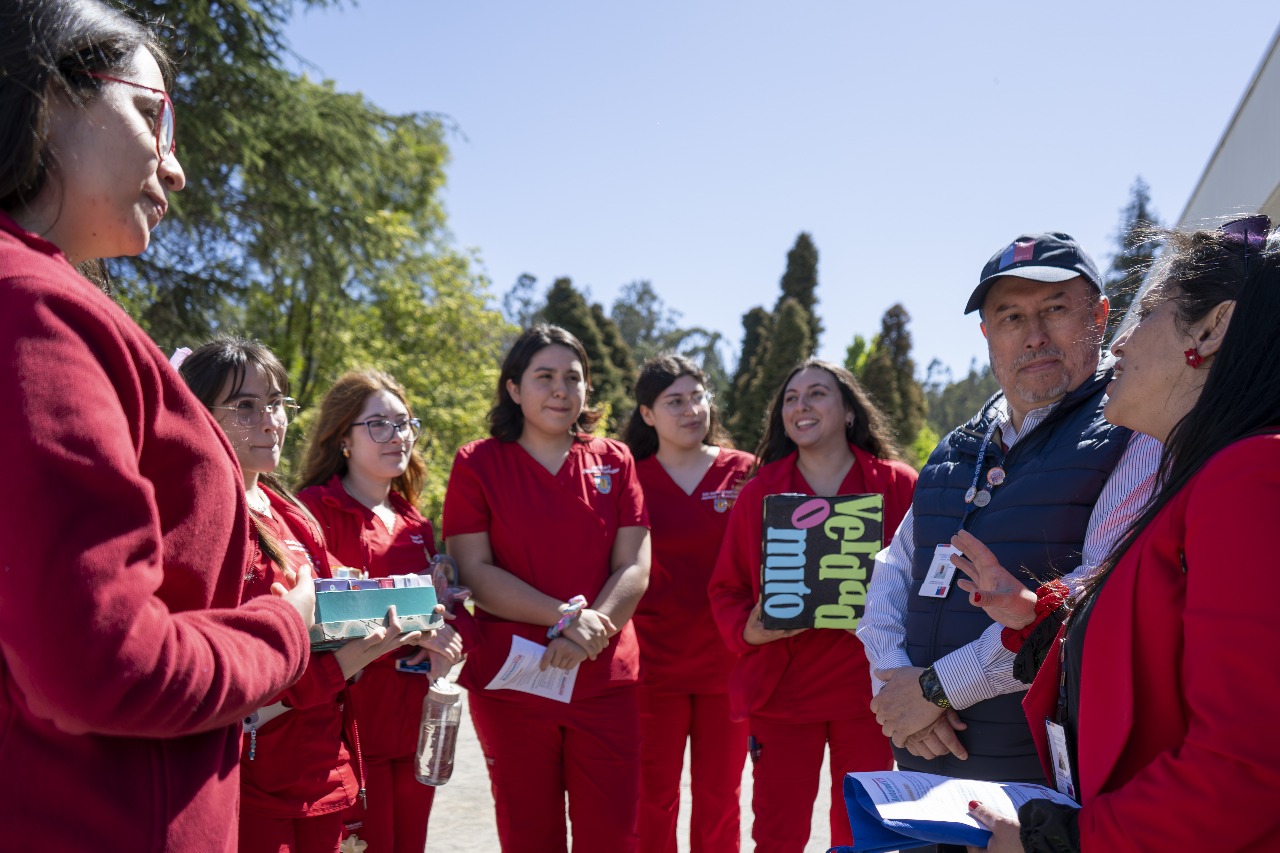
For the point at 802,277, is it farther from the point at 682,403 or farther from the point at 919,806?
the point at 919,806

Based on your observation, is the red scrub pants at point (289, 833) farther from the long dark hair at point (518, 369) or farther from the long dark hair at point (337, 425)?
the long dark hair at point (518, 369)

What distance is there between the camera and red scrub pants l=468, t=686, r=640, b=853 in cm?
401

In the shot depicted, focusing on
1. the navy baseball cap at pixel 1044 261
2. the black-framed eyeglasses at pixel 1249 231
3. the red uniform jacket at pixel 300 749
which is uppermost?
the navy baseball cap at pixel 1044 261

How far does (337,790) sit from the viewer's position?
3133 mm

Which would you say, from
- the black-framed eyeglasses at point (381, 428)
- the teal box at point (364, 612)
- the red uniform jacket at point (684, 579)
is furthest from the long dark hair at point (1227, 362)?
the red uniform jacket at point (684, 579)

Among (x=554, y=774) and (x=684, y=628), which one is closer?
(x=554, y=774)

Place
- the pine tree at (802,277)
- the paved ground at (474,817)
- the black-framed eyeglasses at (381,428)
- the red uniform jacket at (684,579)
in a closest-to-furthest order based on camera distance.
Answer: the black-framed eyeglasses at (381,428) → the red uniform jacket at (684,579) → the paved ground at (474,817) → the pine tree at (802,277)

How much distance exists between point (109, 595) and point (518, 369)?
3.45 meters

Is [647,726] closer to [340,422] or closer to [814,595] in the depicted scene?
[814,595]

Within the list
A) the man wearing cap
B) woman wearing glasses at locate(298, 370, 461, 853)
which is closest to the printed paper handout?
the man wearing cap

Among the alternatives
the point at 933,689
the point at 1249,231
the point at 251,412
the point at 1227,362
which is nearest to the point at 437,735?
the point at 251,412

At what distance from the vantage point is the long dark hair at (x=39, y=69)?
1326mm

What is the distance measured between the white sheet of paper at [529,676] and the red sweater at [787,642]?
2.62 ft

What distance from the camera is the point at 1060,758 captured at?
6.27 ft
